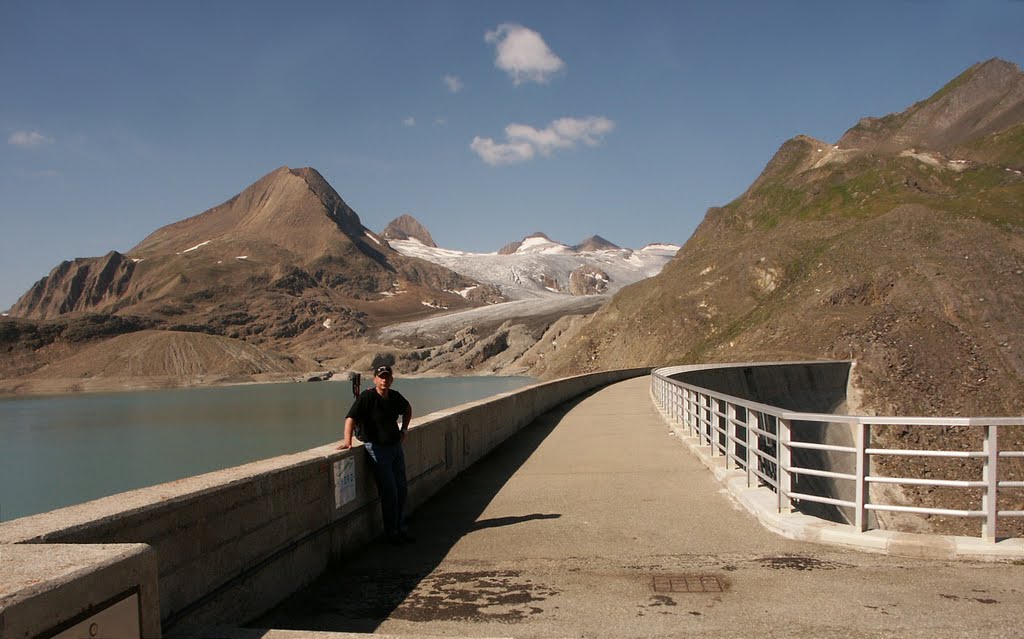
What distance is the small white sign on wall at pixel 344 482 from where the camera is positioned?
7.14 metres

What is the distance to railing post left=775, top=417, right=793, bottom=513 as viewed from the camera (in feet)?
26.7

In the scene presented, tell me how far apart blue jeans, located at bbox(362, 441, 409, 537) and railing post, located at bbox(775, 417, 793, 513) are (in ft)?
12.7

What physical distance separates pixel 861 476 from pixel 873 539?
57 centimetres

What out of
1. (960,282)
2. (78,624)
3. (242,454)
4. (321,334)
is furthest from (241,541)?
(321,334)

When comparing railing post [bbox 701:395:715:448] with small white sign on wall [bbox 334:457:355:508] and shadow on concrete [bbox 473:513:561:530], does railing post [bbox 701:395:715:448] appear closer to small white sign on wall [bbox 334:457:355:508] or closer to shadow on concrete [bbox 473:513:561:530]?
shadow on concrete [bbox 473:513:561:530]

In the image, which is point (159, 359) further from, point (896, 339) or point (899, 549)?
point (899, 549)

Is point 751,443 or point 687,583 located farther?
point 751,443

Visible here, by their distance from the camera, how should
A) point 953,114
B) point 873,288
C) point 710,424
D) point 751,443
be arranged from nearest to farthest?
point 751,443
point 710,424
point 873,288
point 953,114

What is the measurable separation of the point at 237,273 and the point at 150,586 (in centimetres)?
18289

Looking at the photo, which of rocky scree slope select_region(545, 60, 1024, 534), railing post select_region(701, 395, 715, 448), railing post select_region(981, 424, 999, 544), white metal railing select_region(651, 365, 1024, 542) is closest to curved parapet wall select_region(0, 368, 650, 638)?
white metal railing select_region(651, 365, 1024, 542)

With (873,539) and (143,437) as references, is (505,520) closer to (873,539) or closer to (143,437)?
(873,539)

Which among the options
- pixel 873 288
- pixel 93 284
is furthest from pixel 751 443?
pixel 93 284

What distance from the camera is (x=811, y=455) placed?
3133 centimetres

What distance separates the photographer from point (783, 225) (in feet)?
265
